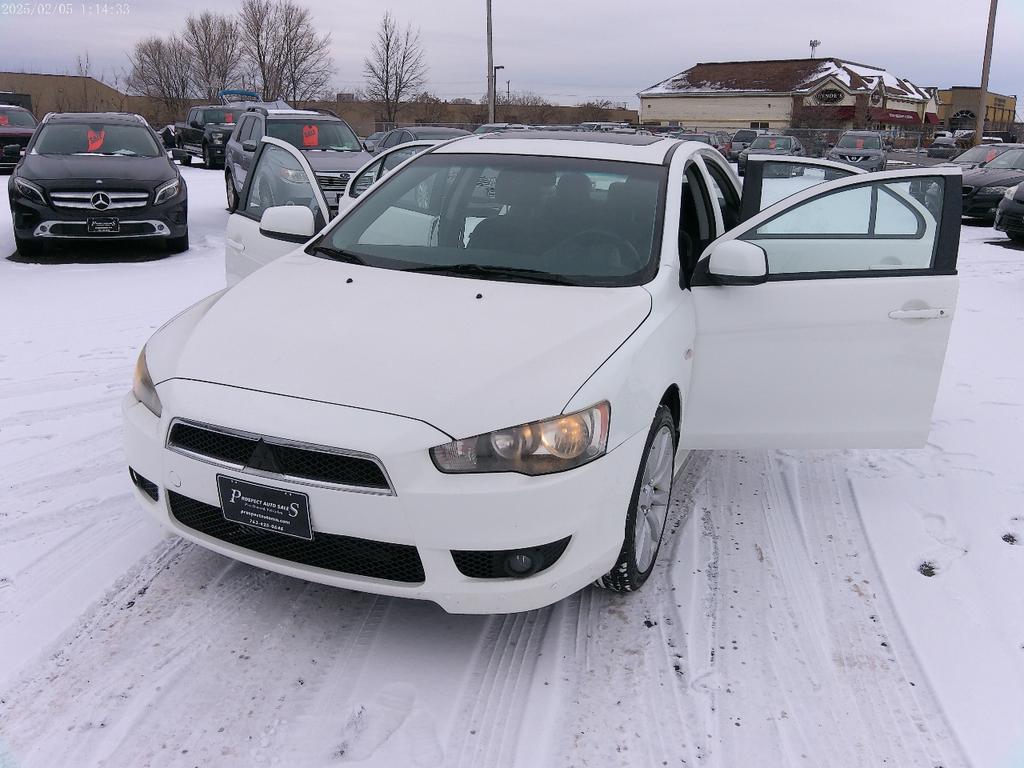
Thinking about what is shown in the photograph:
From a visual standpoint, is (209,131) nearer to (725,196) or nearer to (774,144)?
(774,144)

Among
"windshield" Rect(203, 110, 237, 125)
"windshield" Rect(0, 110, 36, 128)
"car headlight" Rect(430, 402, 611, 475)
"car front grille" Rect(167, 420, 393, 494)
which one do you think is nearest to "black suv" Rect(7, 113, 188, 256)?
"car front grille" Rect(167, 420, 393, 494)

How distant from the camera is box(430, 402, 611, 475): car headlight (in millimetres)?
2678

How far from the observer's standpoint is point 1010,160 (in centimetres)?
1723

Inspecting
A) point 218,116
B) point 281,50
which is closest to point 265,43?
point 281,50

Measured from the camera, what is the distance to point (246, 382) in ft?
9.49

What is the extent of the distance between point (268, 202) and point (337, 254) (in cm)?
195

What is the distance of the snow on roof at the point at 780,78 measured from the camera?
220 ft

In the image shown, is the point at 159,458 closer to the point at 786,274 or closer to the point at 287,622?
the point at 287,622

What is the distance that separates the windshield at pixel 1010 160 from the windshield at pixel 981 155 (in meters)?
0.29

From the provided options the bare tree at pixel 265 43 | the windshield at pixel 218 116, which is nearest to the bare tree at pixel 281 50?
the bare tree at pixel 265 43

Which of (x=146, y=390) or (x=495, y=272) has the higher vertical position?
(x=495, y=272)

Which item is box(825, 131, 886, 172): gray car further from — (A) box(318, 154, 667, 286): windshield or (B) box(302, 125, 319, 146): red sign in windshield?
(A) box(318, 154, 667, 286): windshield

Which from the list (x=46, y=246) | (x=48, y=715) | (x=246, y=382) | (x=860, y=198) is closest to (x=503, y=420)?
(x=246, y=382)

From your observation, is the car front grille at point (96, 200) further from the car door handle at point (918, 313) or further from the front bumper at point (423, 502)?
the car door handle at point (918, 313)
